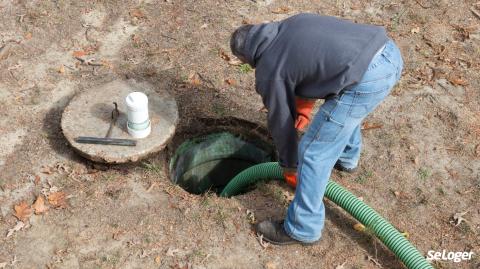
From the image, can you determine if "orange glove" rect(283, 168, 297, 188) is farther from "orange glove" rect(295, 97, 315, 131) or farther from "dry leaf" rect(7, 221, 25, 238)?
"dry leaf" rect(7, 221, 25, 238)

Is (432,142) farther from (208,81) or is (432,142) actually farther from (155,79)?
(155,79)

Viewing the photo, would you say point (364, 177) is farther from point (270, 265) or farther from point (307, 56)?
point (307, 56)

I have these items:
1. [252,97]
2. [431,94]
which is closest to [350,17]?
[431,94]

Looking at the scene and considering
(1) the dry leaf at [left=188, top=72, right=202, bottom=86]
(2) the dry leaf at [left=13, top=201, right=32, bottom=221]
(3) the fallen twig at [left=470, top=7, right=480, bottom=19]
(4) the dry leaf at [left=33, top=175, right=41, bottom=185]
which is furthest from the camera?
(3) the fallen twig at [left=470, top=7, right=480, bottom=19]

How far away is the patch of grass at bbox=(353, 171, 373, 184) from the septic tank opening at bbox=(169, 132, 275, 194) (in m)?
0.98

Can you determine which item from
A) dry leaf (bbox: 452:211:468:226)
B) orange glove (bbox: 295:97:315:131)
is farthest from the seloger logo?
orange glove (bbox: 295:97:315:131)

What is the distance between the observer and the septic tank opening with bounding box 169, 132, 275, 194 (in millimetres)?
5352

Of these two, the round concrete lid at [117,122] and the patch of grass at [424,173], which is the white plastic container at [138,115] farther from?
the patch of grass at [424,173]

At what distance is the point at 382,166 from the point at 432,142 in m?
0.68

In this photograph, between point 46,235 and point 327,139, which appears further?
point 46,235

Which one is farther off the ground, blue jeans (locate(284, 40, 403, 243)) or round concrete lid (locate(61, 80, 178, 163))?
blue jeans (locate(284, 40, 403, 243))

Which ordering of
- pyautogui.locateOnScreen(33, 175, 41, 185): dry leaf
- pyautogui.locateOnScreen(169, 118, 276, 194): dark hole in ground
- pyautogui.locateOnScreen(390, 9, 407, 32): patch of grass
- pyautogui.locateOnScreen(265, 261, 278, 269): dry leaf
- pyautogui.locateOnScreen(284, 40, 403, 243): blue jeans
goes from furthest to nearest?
pyautogui.locateOnScreen(390, 9, 407, 32): patch of grass → pyautogui.locateOnScreen(169, 118, 276, 194): dark hole in ground → pyautogui.locateOnScreen(33, 175, 41, 185): dry leaf → pyautogui.locateOnScreen(265, 261, 278, 269): dry leaf → pyautogui.locateOnScreen(284, 40, 403, 243): blue jeans

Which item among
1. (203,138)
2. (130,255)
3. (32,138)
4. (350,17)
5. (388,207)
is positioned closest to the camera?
(130,255)

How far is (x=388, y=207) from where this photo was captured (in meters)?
4.52
